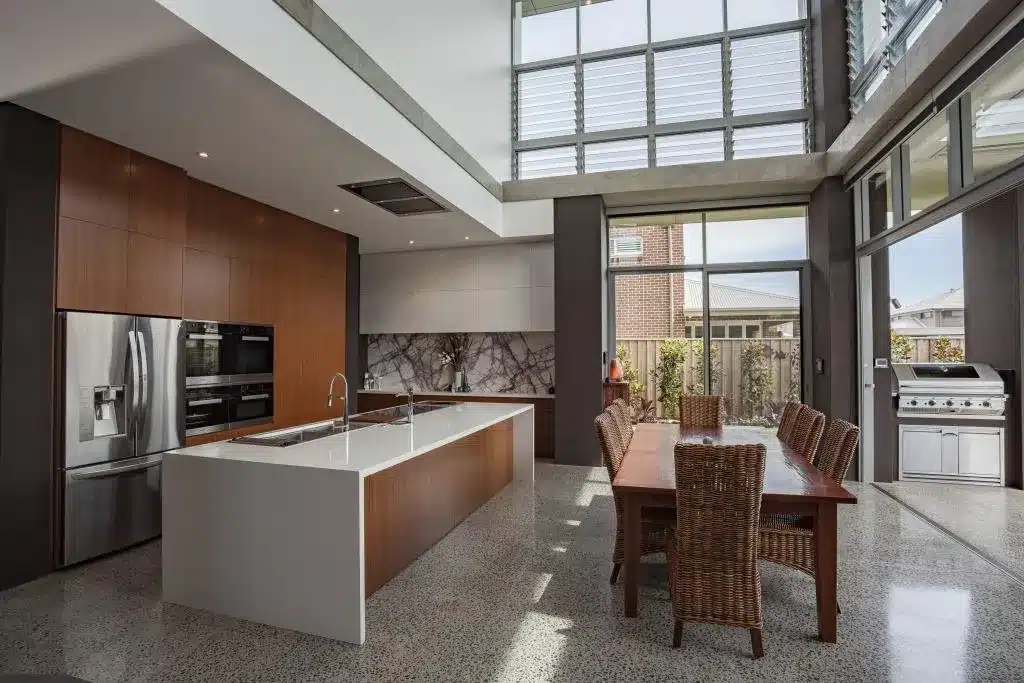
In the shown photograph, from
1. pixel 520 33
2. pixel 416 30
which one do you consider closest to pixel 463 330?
pixel 416 30

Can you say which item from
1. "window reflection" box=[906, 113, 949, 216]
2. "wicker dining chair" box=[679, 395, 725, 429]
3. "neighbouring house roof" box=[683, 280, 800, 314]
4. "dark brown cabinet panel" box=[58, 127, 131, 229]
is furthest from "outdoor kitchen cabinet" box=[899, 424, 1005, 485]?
"dark brown cabinet panel" box=[58, 127, 131, 229]

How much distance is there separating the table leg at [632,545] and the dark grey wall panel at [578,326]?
335cm

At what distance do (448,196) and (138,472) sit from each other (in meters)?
3.20

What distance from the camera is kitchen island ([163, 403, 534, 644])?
238 centimetres

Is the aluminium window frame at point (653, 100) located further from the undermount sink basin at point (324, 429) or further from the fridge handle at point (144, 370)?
the fridge handle at point (144, 370)

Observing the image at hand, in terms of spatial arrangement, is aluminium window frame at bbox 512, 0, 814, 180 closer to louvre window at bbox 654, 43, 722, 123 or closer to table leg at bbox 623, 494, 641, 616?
louvre window at bbox 654, 43, 722, 123

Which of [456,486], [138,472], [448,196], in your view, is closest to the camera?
[138,472]

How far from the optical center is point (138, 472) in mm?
3635

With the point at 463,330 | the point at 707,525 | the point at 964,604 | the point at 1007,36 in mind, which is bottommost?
the point at 964,604

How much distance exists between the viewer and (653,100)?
6.54 metres

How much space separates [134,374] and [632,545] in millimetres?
3379

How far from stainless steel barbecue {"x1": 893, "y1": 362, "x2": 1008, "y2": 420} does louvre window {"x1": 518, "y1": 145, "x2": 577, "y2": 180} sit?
169 inches

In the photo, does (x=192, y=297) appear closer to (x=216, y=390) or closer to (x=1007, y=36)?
(x=216, y=390)

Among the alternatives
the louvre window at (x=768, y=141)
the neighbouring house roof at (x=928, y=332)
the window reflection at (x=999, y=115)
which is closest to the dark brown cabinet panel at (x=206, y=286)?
the window reflection at (x=999, y=115)
